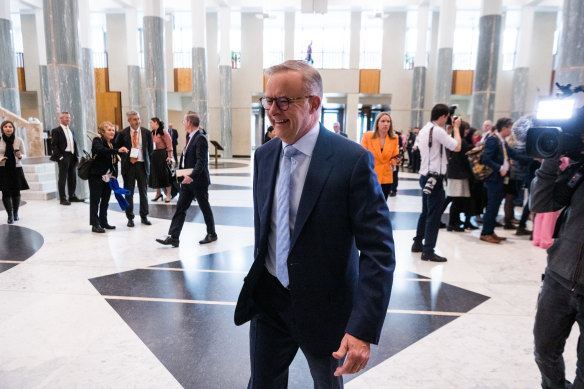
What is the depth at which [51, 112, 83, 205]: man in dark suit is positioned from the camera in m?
8.12

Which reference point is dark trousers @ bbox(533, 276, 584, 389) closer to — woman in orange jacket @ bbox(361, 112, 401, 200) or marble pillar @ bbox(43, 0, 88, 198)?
woman in orange jacket @ bbox(361, 112, 401, 200)

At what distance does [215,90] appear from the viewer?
22.3m

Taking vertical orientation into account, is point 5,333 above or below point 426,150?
below

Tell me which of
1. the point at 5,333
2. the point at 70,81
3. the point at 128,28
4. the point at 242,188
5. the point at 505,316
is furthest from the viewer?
the point at 128,28

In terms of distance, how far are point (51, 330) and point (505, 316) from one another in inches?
143

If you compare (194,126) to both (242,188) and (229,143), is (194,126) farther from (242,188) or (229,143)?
(229,143)

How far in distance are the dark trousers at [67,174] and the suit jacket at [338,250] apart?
8207 mm

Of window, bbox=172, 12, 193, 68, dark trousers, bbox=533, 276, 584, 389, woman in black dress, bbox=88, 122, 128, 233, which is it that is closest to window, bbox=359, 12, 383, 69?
window, bbox=172, 12, 193, 68

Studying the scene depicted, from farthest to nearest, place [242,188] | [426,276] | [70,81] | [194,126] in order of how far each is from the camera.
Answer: [242,188], [70,81], [194,126], [426,276]

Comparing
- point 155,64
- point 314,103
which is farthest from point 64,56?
point 314,103

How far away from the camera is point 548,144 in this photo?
5.59 ft

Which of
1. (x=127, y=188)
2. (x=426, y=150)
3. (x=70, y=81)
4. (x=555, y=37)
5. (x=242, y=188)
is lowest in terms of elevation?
(x=242, y=188)

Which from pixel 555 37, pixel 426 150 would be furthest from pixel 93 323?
pixel 555 37

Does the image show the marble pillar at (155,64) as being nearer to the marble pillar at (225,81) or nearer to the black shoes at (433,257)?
the marble pillar at (225,81)
